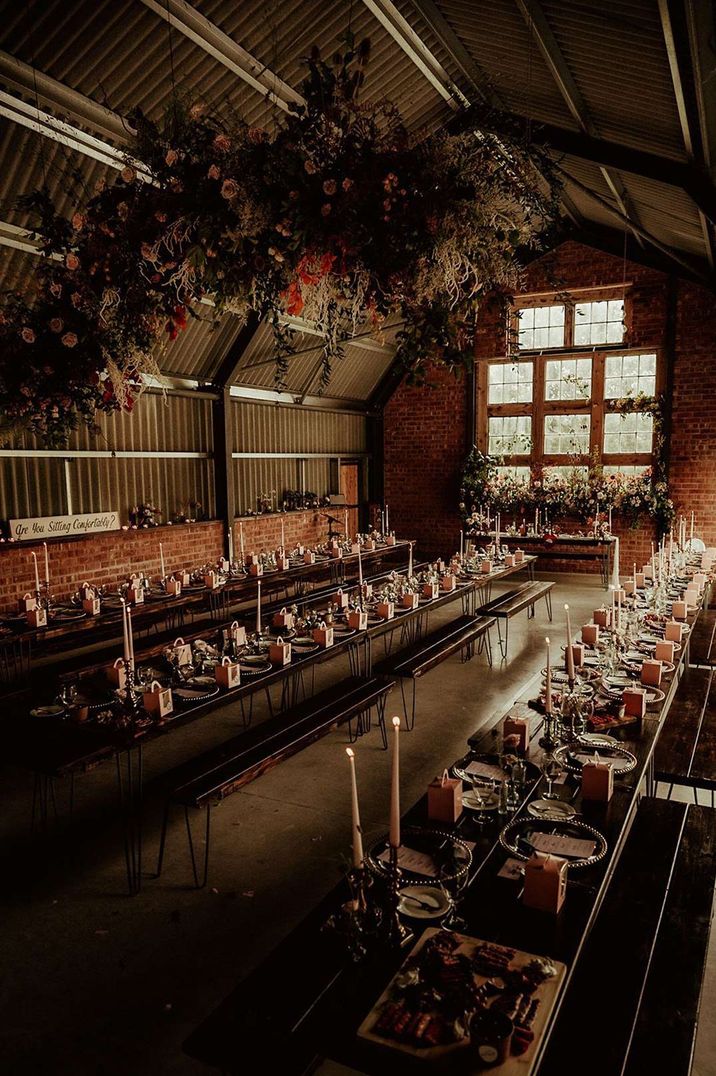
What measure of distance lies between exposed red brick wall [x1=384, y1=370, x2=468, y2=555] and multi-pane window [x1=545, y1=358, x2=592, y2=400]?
1.58 m

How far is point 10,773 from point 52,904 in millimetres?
1873

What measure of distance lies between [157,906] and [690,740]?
3.31 metres

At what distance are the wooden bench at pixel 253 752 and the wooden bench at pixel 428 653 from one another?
28cm

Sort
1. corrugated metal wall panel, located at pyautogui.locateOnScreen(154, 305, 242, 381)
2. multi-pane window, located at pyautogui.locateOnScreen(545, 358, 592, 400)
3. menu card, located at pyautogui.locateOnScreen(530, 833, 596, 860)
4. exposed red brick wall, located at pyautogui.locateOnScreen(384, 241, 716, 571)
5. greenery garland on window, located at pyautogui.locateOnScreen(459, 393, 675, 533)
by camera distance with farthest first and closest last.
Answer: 1. multi-pane window, located at pyautogui.locateOnScreen(545, 358, 592, 400)
2. greenery garland on window, located at pyautogui.locateOnScreen(459, 393, 675, 533)
3. exposed red brick wall, located at pyautogui.locateOnScreen(384, 241, 716, 571)
4. corrugated metal wall panel, located at pyautogui.locateOnScreen(154, 305, 242, 381)
5. menu card, located at pyautogui.locateOnScreen(530, 833, 596, 860)

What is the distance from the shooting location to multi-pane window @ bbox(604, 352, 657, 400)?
12.0 metres

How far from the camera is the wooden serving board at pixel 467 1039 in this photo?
1.71m

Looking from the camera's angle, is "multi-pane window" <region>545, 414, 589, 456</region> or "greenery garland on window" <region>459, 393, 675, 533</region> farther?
"multi-pane window" <region>545, 414, 589, 456</region>

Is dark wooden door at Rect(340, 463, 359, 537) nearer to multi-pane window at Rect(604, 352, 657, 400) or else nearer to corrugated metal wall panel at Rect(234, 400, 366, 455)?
corrugated metal wall panel at Rect(234, 400, 366, 455)

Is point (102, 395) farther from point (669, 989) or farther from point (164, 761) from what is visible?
point (669, 989)

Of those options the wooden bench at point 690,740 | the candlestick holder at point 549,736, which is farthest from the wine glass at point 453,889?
the wooden bench at point 690,740

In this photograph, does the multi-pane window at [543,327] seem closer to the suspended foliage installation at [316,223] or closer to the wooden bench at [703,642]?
the wooden bench at [703,642]

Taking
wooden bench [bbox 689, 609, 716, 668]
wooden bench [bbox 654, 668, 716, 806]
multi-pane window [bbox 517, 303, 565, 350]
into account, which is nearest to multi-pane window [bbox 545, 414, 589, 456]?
multi-pane window [bbox 517, 303, 565, 350]

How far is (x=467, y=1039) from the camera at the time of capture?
5.83 feet

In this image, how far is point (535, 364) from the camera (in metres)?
12.9
